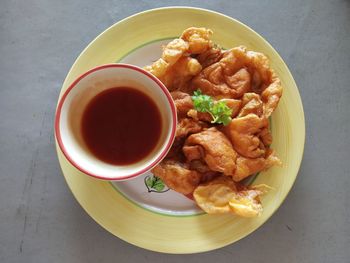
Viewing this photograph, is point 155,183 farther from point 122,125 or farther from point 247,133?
point 247,133

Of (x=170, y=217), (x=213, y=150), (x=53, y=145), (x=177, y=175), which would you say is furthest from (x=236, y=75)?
(x=53, y=145)

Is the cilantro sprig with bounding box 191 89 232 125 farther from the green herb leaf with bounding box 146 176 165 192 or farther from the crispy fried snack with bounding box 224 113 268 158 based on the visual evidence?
the green herb leaf with bounding box 146 176 165 192

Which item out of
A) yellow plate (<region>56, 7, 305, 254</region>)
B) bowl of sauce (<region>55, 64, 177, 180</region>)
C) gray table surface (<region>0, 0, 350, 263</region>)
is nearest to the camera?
bowl of sauce (<region>55, 64, 177, 180</region>)

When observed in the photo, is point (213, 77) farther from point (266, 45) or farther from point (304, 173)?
point (304, 173)

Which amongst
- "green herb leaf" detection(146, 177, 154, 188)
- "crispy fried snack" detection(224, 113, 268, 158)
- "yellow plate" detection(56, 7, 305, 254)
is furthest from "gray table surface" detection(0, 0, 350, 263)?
"crispy fried snack" detection(224, 113, 268, 158)

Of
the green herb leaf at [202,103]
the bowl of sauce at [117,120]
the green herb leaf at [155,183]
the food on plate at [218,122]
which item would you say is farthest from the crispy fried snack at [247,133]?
the green herb leaf at [155,183]

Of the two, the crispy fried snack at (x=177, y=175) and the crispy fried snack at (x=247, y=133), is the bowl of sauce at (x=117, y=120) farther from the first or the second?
the crispy fried snack at (x=247, y=133)
